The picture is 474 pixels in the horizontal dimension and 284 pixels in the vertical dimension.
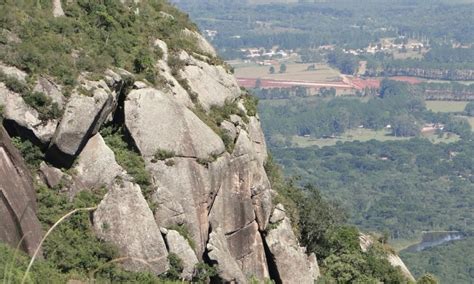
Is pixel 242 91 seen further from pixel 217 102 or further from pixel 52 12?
pixel 52 12

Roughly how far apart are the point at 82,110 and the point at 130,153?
5.89ft

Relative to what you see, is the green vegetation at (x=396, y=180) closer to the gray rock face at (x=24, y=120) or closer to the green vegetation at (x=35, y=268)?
the gray rock face at (x=24, y=120)

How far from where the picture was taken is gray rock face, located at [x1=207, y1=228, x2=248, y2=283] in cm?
2356

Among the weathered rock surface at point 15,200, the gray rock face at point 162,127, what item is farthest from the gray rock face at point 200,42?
the weathered rock surface at point 15,200

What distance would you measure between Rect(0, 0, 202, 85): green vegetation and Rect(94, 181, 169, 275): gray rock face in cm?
333

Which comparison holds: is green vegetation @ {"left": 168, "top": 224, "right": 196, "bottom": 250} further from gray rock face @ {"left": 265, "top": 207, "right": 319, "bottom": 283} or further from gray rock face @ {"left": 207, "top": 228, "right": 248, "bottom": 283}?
gray rock face @ {"left": 265, "top": 207, "right": 319, "bottom": 283}

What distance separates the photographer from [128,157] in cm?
2342

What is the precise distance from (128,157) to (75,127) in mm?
1725

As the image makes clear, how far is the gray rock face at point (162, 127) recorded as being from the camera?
2394cm

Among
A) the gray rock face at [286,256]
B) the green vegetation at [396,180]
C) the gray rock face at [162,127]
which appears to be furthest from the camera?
the green vegetation at [396,180]

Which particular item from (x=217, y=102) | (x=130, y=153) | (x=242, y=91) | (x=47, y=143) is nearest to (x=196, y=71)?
(x=217, y=102)

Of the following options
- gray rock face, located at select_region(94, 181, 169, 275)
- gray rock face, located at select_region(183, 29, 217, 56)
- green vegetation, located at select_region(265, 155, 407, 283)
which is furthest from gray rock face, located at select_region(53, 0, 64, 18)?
green vegetation, located at select_region(265, 155, 407, 283)

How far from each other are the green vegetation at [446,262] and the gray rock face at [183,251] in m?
68.1

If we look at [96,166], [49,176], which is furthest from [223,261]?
[49,176]
